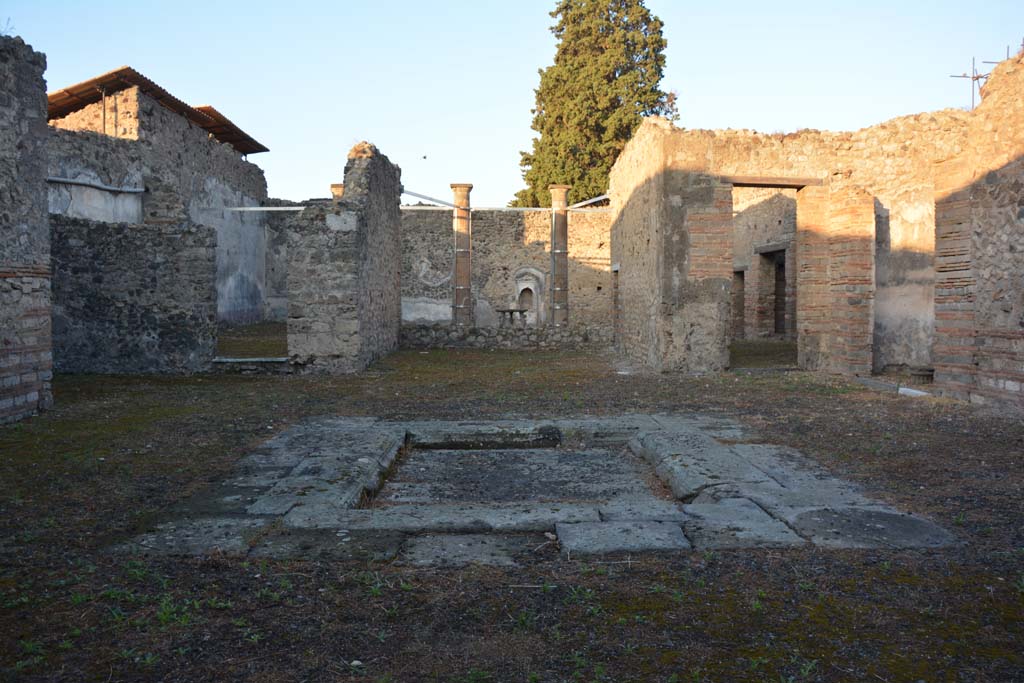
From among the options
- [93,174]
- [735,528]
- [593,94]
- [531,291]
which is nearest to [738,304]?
[531,291]

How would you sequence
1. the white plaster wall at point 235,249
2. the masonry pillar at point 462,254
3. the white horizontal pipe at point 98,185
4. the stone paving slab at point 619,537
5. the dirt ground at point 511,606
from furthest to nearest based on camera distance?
the masonry pillar at point 462,254, the white plaster wall at point 235,249, the white horizontal pipe at point 98,185, the stone paving slab at point 619,537, the dirt ground at point 511,606

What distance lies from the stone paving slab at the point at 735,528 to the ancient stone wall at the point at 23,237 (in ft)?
20.2

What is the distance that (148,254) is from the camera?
10.6 meters

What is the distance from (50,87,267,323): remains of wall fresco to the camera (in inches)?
622

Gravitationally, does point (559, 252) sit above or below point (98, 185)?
below

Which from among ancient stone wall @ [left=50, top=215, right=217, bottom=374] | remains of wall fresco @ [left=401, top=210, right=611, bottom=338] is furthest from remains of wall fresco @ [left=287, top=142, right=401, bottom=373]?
remains of wall fresco @ [left=401, top=210, right=611, bottom=338]

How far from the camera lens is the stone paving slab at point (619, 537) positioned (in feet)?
11.0

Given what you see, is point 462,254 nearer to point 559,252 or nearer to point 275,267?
point 559,252

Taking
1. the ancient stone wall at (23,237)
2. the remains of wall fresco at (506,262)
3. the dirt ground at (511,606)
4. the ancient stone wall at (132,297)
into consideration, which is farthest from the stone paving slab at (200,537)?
the remains of wall fresco at (506,262)

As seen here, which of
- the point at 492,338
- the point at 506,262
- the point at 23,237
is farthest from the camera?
the point at 506,262

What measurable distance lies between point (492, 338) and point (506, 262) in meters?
8.48

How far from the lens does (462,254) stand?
72.1ft

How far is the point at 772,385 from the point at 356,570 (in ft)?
23.9

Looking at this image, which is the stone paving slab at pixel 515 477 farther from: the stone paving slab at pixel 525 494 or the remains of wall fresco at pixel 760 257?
the remains of wall fresco at pixel 760 257
